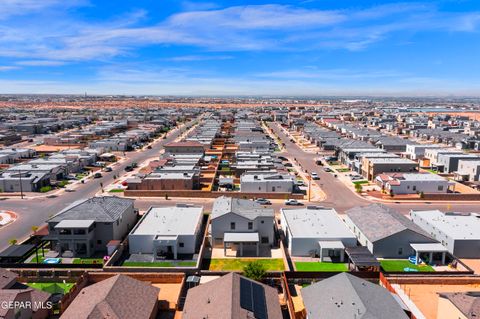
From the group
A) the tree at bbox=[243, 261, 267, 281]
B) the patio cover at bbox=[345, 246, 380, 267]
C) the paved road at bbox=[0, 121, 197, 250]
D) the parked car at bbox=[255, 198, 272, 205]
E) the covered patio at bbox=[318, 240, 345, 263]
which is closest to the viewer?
the tree at bbox=[243, 261, 267, 281]

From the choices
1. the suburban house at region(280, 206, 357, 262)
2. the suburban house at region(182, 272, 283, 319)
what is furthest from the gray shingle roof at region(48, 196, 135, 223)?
the suburban house at region(280, 206, 357, 262)

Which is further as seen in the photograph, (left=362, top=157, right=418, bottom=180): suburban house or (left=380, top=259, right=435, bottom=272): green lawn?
(left=362, top=157, right=418, bottom=180): suburban house

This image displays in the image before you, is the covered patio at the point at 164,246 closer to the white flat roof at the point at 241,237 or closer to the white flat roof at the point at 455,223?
the white flat roof at the point at 241,237

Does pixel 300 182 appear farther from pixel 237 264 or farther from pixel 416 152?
pixel 416 152

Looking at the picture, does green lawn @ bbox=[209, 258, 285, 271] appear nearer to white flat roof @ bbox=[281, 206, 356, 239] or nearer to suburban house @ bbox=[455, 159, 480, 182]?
white flat roof @ bbox=[281, 206, 356, 239]

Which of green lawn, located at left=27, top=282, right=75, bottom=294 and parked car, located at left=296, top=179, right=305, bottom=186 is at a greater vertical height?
parked car, located at left=296, top=179, right=305, bottom=186

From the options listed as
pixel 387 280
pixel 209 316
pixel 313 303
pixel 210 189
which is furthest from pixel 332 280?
pixel 210 189

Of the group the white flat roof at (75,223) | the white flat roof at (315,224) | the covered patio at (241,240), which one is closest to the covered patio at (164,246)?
the covered patio at (241,240)
